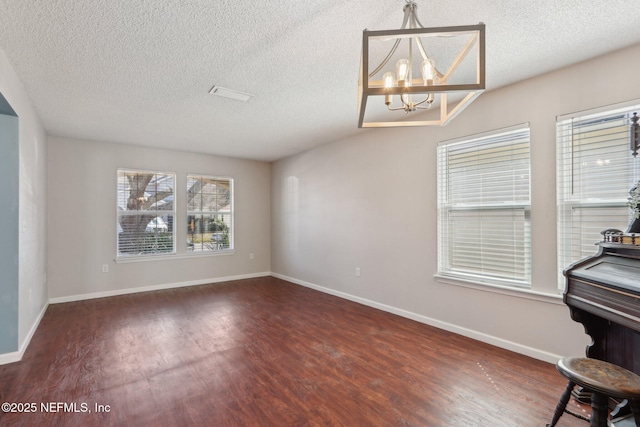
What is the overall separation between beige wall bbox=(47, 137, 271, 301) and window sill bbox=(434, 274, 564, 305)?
14.3 feet

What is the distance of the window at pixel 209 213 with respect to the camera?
575cm

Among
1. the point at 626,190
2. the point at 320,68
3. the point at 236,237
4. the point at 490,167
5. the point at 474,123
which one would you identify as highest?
the point at 320,68

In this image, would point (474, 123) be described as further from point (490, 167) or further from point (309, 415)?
point (309, 415)

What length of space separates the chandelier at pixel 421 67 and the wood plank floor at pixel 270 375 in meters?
1.84

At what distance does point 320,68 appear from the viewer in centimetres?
255

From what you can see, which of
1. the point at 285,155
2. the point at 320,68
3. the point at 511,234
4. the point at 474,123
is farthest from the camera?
the point at 285,155

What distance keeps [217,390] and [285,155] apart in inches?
178

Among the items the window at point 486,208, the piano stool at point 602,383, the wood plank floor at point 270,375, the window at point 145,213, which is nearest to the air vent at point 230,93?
the window at point 486,208

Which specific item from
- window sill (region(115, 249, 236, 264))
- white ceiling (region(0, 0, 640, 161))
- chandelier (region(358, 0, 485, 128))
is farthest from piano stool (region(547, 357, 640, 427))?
window sill (region(115, 249, 236, 264))

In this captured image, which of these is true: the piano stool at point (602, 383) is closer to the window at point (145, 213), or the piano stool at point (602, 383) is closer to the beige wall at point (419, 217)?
the beige wall at point (419, 217)

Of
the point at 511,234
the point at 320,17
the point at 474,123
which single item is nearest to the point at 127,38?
the point at 320,17

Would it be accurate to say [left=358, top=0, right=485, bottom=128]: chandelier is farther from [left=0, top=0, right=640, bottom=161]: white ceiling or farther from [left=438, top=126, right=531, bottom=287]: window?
[left=438, top=126, right=531, bottom=287]: window

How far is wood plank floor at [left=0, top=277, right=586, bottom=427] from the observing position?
1.92 metres

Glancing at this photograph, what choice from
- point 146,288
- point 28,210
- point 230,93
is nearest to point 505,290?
point 230,93
